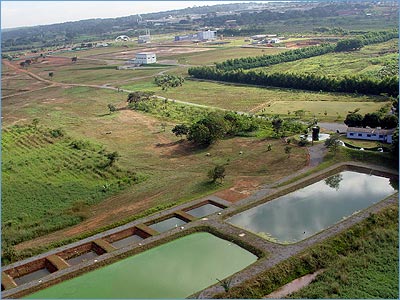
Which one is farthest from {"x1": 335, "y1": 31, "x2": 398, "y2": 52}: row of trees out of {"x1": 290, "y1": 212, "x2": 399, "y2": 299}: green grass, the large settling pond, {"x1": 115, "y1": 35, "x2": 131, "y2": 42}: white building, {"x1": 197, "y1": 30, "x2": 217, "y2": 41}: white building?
{"x1": 115, "y1": 35, "x2": 131, "y2": 42}: white building

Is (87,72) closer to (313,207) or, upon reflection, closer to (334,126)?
(334,126)

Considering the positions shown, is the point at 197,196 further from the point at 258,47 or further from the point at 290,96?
the point at 258,47

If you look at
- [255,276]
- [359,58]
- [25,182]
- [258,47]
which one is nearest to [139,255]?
[255,276]

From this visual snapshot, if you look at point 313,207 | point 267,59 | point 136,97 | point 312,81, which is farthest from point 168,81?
point 313,207

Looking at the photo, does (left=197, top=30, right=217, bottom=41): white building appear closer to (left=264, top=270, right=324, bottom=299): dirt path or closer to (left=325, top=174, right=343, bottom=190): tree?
(left=325, top=174, right=343, bottom=190): tree

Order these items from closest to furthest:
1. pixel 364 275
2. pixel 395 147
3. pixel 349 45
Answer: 1. pixel 364 275
2. pixel 395 147
3. pixel 349 45
